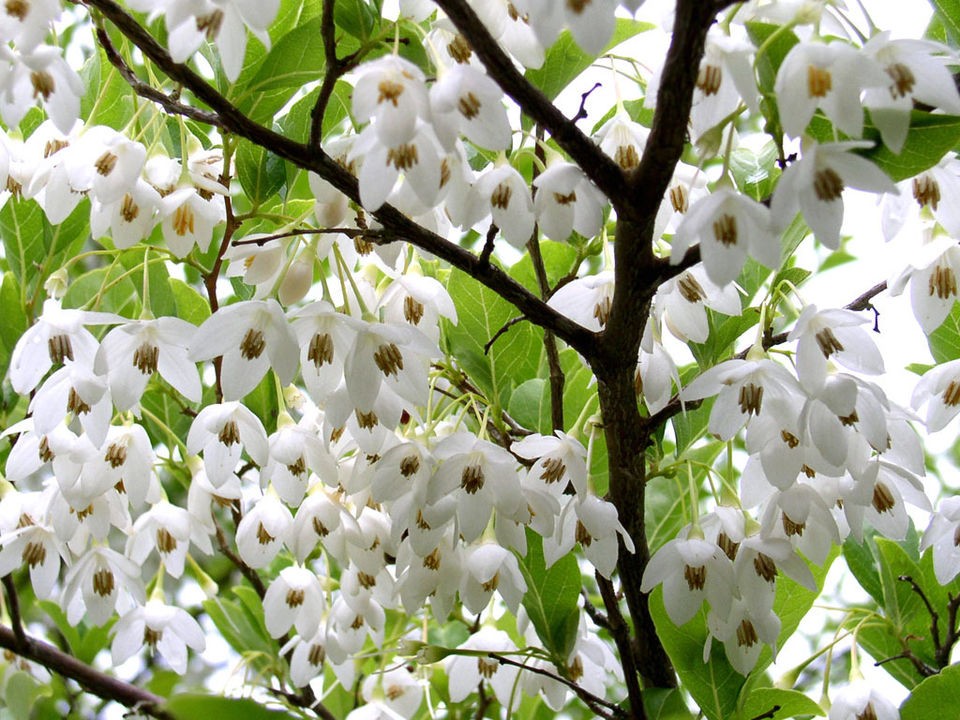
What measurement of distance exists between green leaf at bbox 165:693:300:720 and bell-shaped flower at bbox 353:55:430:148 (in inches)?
19.1

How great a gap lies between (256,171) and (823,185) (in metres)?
0.84

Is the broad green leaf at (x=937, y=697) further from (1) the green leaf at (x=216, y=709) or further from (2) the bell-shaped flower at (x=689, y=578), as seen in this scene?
(1) the green leaf at (x=216, y=709)

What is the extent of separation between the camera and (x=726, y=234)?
990 millimetres

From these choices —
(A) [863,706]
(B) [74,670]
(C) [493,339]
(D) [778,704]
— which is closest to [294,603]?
(B) [74,670]

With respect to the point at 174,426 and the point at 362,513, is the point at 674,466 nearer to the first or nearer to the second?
the point at 362,513

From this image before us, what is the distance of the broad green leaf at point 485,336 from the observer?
1.60m

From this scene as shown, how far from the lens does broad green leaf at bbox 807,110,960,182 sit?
1073mm

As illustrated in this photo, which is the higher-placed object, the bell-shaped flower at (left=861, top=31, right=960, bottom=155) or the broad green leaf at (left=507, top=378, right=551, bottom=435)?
the bell-shaped flower at (left=861, top=31, right=960, bottom=155)

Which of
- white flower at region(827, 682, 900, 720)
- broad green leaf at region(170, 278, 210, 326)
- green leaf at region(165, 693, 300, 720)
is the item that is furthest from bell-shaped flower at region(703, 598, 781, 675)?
broad green leaf at region(170, 278, 210, 326)

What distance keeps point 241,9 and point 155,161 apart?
21.6 inches

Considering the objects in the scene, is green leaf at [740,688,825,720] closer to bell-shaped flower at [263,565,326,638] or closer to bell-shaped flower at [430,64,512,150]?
bell-shaped flower at [263,565,326,638]

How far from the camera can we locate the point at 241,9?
0.97 metres

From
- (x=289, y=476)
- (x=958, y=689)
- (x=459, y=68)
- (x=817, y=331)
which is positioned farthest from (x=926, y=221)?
(x=289, y=476)

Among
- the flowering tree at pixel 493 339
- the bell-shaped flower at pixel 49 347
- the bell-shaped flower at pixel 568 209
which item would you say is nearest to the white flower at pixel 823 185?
the flowering tree at pixel 493 339
